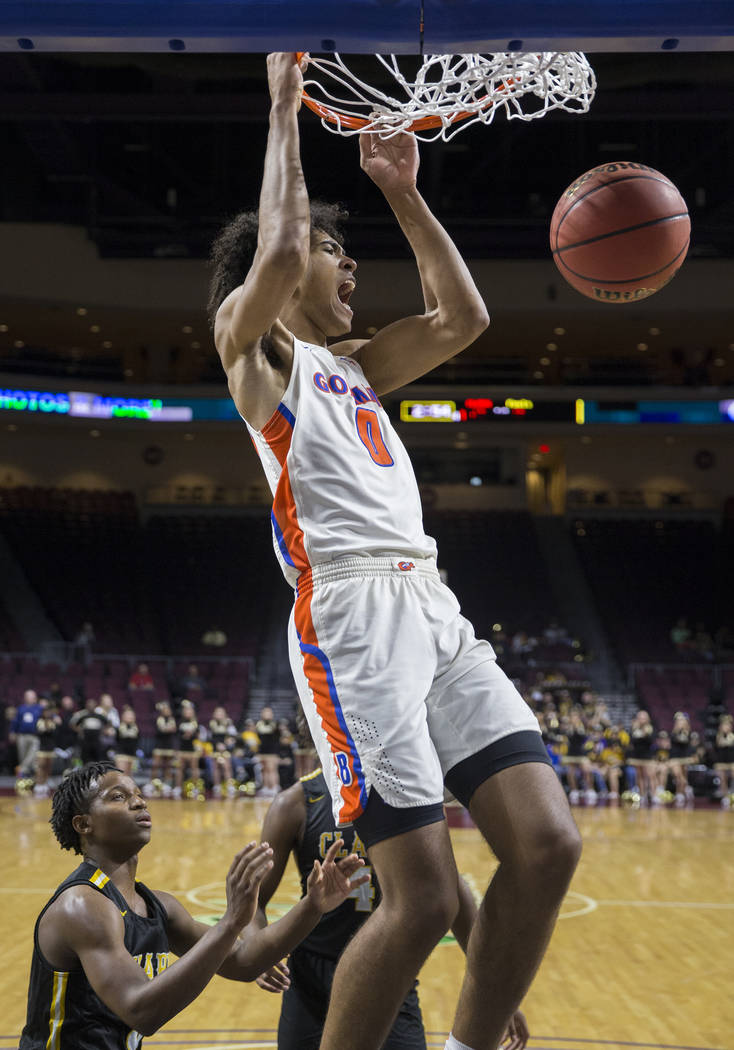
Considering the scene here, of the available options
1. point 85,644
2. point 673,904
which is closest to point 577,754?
point 673,904

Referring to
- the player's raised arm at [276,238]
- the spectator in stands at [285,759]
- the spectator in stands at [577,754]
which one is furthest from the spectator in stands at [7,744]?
the player's raised arm at [276,238]

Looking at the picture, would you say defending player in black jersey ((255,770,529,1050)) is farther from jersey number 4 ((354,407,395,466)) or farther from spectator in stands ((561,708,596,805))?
spectator in stands ((561,708,596,805))

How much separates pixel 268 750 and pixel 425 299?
14.2m

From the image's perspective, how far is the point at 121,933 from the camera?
2.81m

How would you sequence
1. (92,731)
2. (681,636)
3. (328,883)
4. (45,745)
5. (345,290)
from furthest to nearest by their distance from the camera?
(681,636) < (45,745) < (92,731) < (345,290) < (328,883)

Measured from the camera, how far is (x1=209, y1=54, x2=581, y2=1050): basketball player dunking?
227cm

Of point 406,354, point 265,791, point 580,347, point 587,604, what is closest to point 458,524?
point 587,604

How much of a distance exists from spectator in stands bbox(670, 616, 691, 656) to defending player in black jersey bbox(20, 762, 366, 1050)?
2056 centimetres

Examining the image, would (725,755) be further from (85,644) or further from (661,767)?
(85,644)

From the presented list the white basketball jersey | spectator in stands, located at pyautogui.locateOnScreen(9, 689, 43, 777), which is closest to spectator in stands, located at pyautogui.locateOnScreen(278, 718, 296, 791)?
spectator in stands, located at pyautogui.locateOnScreen(9, 689, 43, 777)

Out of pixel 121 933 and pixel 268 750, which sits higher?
pixel 121 933

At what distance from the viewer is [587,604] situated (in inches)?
978

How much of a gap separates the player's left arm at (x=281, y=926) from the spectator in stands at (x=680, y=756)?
14141 millimetres

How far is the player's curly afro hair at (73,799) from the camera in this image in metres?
3.01
